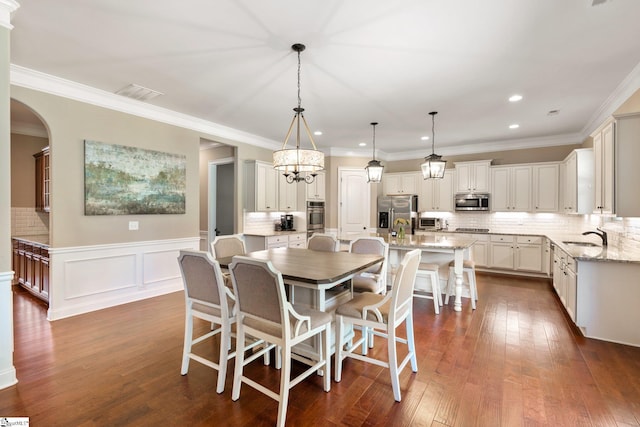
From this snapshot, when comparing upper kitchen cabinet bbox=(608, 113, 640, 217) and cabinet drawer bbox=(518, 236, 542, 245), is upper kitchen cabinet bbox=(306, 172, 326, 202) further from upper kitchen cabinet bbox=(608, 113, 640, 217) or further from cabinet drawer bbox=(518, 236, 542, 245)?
upper kitchen cabinet bbox=(608, 113, 640, 217)

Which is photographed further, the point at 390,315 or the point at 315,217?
the point at 315,217

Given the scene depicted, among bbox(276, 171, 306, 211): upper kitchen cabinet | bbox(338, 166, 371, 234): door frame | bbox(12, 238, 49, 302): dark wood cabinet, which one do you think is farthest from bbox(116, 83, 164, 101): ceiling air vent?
bbox(338, 166, 371, 234): door frame

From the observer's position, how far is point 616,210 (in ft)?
10.1

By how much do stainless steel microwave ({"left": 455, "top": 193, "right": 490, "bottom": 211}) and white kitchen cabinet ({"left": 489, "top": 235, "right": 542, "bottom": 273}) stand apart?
27.4 inches

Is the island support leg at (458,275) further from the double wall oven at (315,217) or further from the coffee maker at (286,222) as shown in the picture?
the coffee maker at (286,222)

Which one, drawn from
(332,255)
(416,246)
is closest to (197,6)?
(332,255)

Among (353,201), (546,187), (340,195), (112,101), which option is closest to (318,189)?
(340,195)

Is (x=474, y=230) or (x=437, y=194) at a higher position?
(x=437, y=194)

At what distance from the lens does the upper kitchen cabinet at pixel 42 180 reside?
16.2 feet

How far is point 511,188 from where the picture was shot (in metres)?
6.27

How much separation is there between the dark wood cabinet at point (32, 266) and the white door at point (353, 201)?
5.24 m

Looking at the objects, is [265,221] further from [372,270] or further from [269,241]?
[372,270]

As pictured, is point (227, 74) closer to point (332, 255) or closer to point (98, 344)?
point (332, 255)

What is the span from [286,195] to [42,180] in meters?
4.18
